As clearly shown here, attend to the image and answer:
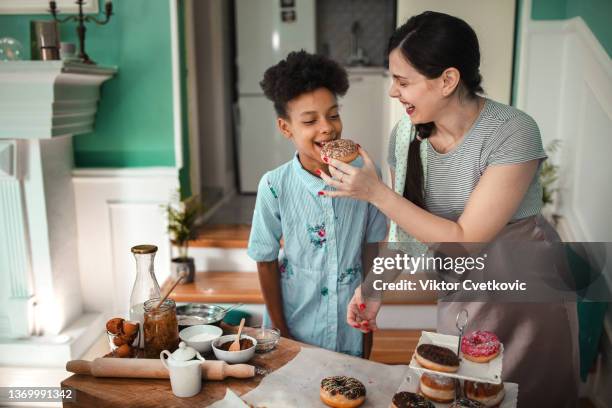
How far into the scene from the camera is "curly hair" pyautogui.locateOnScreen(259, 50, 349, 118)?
1265 millimetres

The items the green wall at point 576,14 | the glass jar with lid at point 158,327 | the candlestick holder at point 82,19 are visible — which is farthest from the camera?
the candlestick holder at point 82,19

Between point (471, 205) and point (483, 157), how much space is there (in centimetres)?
10

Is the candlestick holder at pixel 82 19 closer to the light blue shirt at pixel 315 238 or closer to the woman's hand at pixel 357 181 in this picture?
the light blue shirt at pixel 315 238

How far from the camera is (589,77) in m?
2.00

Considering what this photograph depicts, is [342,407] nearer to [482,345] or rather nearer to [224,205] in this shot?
[482,345]

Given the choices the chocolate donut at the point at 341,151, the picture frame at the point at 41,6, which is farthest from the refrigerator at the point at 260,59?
the chocolate donut at the point at 341,151

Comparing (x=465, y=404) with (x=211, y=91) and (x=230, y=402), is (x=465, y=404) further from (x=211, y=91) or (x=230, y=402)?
(x=211, y=91)

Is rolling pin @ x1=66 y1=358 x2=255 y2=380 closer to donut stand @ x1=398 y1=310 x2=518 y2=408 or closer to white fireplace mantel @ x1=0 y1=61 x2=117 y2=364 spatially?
donut stand @ x1=398 y1=310 x2=518 y2=408

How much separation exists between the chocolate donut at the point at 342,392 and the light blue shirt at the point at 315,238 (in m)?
0.44

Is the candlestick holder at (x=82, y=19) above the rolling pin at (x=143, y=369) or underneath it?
above

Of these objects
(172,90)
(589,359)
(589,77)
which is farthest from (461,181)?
(172,90)

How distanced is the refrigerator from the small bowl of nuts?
2.81 m

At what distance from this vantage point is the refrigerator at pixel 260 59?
363 cm

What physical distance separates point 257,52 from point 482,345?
3132mm
